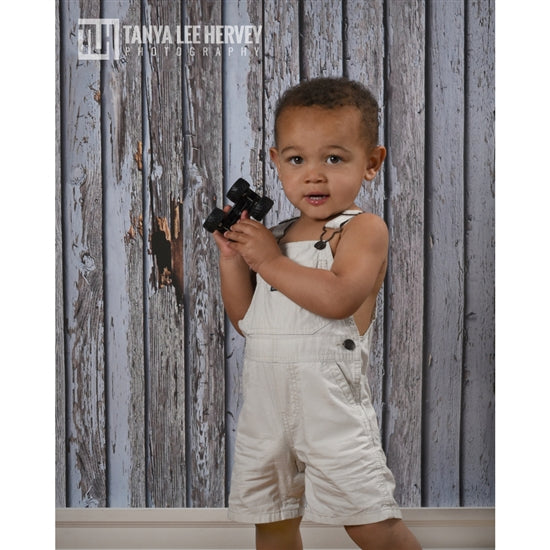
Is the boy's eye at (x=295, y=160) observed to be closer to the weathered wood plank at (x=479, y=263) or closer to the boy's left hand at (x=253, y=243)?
the boy's left hand at (x=253, y=243)

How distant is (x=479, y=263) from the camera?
1433 millimetres

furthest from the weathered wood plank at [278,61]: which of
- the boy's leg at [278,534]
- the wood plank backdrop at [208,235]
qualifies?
the boy's leg at [278,534]

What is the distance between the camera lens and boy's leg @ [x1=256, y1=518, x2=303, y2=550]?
1.35 metres

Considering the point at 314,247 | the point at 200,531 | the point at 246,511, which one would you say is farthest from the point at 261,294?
the point at 200,531

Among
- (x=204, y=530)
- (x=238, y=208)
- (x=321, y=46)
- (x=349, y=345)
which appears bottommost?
(x=204, y=530)

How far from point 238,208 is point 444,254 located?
1.29 feet

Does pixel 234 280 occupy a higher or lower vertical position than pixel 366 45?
lower

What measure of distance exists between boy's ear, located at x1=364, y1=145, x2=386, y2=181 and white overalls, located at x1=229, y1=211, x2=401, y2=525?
0.09 meters

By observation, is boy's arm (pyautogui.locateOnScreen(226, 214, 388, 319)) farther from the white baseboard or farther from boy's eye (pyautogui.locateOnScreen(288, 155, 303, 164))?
the white baseboard

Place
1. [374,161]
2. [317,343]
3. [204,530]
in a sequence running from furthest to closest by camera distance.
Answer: [204,530] → [374,161] → [317,343]

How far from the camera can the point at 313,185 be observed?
4.23 feet

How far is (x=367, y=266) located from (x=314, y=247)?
10cm

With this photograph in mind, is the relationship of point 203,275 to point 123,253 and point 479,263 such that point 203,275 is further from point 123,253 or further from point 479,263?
point 479,263

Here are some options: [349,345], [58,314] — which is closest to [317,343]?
[349,345]
